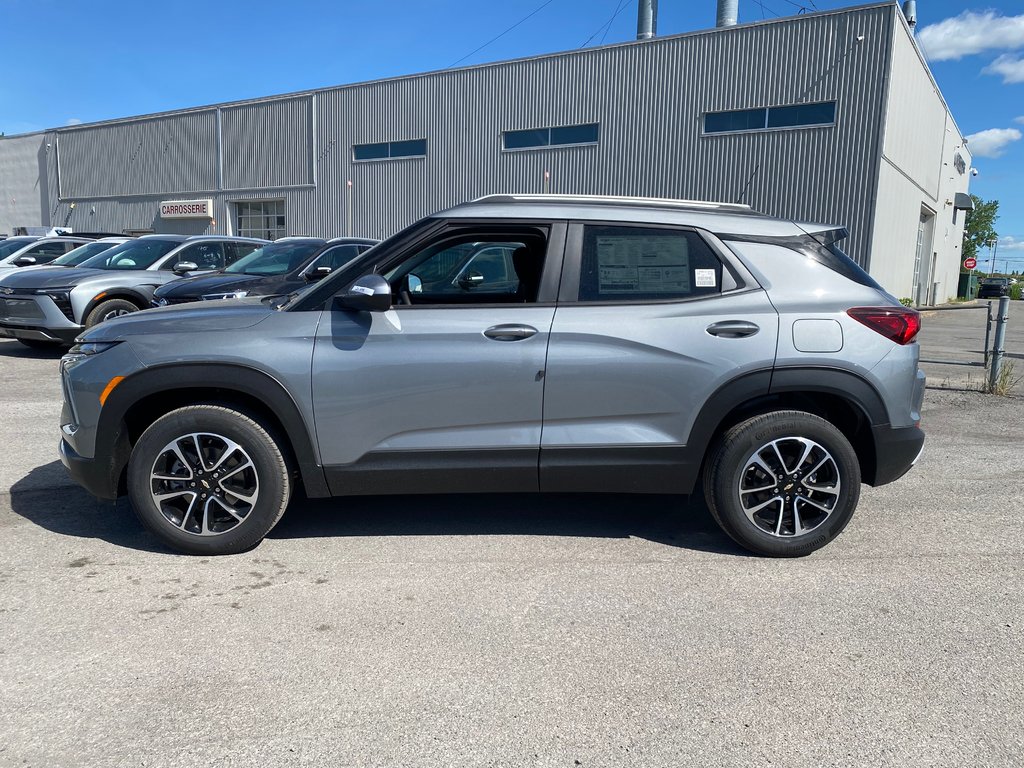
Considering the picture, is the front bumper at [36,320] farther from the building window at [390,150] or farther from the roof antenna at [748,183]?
the building window at [390,150]

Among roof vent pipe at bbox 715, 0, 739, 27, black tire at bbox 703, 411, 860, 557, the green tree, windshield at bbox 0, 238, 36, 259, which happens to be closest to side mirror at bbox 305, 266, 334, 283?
black tire at bbox 703, 411, 860, 557

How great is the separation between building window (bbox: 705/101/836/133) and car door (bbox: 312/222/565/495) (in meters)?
21.0

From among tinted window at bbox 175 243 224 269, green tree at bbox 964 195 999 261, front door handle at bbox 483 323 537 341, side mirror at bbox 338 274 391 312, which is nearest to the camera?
side mirror at bbox 338 274 391 312

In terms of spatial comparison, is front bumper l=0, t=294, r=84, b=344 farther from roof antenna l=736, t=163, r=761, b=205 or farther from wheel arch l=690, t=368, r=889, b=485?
roof antenna l=736, t=163, r=761, b=205

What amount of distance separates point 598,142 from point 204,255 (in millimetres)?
16608

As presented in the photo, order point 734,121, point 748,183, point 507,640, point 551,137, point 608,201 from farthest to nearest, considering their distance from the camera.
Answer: point 551,137
point 734,121
point 748,183
point 608,201
point 507,640

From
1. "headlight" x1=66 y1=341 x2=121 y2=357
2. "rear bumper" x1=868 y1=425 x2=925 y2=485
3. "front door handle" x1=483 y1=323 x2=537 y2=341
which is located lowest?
"rear bumper" x1=868 y1=425 x2=925 y2=485

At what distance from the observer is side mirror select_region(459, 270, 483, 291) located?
4.45m

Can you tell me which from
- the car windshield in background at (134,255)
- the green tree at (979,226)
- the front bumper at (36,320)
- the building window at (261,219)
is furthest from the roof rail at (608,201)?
the green tree at (979,226)

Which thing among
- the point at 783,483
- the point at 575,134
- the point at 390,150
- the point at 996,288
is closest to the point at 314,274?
the point at 783,483

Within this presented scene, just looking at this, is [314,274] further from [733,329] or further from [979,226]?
[979,226]

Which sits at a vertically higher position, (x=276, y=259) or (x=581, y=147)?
(x=581, y=147)

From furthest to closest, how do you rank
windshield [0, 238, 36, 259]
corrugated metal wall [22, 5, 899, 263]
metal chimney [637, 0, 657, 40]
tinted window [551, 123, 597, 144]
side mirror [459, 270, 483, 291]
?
metal chimney [637, 0, 657, 40], tinted window [551, 123, 597, 144], corrugated metal wall [22, 5, 899, 263], windshield [0, 238, 36, 259], side mirror [459, 270, 483, 291]

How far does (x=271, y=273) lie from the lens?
1029cm
